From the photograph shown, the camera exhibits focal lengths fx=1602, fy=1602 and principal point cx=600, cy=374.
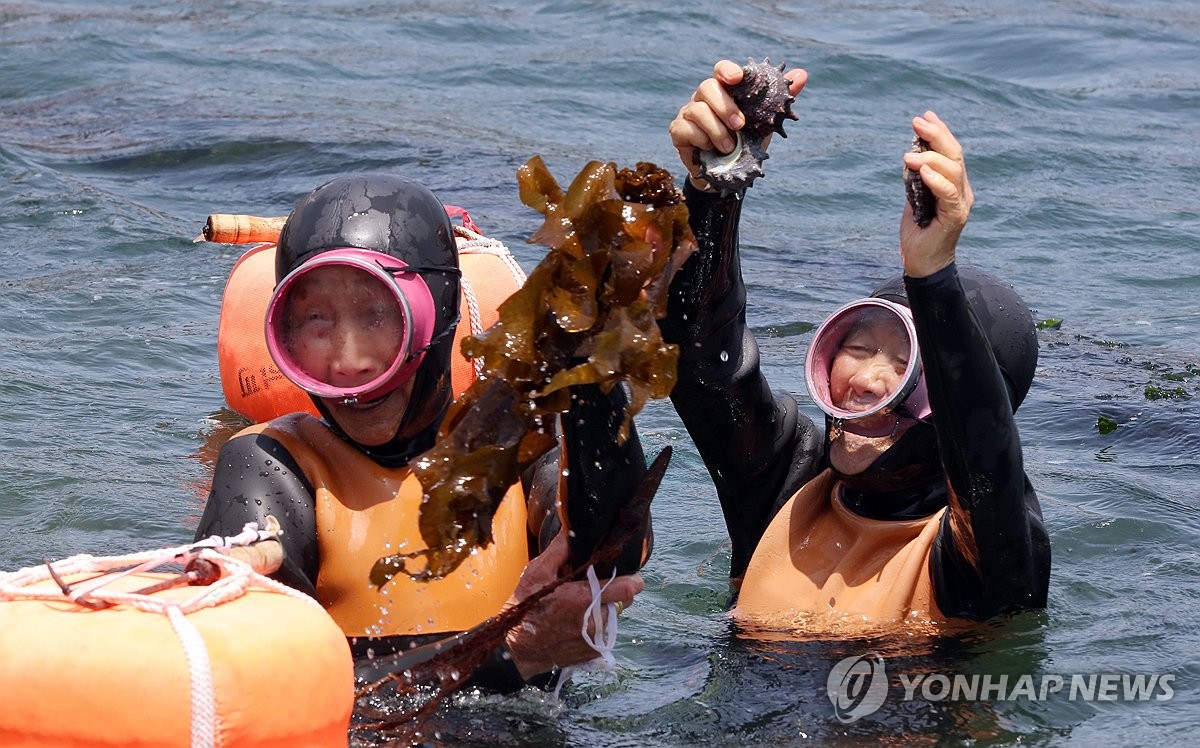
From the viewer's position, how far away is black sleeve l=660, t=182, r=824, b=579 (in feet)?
13.2

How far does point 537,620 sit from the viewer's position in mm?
3494

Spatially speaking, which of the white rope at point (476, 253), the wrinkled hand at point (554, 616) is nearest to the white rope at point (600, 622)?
the wrinkled hand at point (554, 616)

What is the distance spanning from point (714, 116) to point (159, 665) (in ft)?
5.57

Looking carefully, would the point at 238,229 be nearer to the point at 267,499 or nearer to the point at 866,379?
the point at 267,499

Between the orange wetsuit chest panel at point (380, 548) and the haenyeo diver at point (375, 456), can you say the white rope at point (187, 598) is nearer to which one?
the haenyeo diver at point (375, 456)

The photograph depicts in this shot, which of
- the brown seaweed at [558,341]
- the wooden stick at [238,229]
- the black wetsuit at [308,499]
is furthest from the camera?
the wooden stick at [238,229]

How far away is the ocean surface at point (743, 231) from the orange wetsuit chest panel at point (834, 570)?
9cm

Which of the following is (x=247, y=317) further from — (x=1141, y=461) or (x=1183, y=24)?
(x=1183, y=24)

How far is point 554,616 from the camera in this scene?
3457mm

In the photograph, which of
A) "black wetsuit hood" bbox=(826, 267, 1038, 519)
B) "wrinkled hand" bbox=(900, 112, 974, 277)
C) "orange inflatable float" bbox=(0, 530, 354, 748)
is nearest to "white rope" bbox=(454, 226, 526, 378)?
"black wetsuit hood" bbox=(826, 267, 1038, 519)

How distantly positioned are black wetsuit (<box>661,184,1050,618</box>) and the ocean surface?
348 millimetres

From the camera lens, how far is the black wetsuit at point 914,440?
360 cm

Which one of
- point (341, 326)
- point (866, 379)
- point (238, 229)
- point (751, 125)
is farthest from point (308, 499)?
point (238, 229)

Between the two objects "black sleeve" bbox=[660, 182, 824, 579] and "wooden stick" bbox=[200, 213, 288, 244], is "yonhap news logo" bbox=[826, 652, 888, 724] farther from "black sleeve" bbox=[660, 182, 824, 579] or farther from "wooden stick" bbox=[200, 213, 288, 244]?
"wooden stick" bbox=[200, 213, 288, 244]
